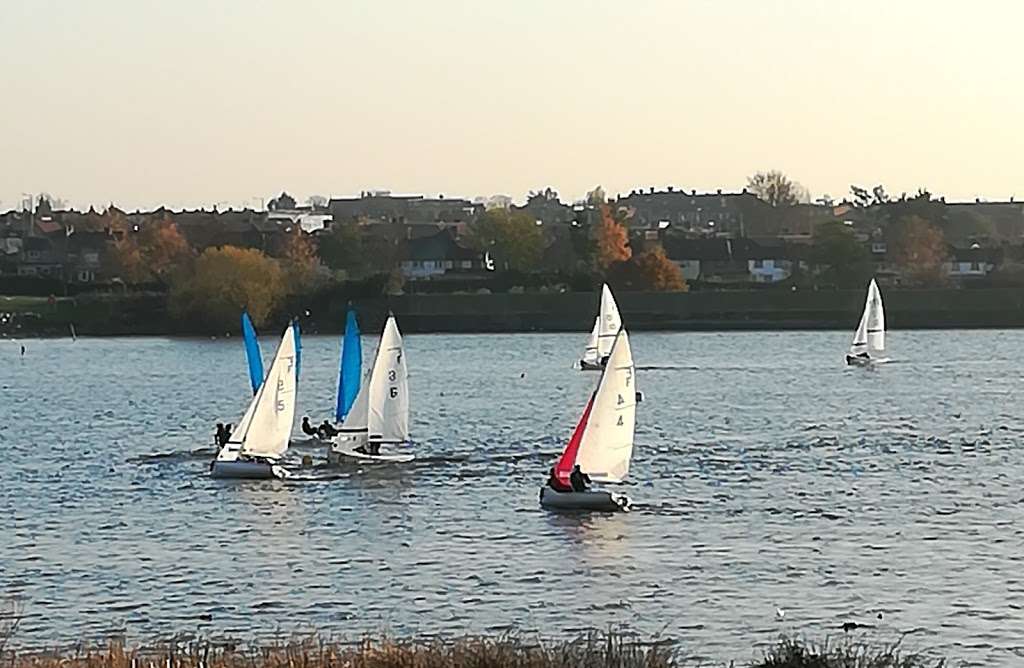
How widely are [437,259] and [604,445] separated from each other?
416 feet

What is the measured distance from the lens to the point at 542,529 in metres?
36.1

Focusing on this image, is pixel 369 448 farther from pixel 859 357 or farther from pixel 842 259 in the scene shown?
pixel 842 259

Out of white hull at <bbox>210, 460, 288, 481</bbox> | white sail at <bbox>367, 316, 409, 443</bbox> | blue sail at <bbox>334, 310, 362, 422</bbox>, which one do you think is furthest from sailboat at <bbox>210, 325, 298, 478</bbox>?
blue sail at <bbox>334, 310, 362, 422</bbox>

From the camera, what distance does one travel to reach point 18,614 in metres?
28.0

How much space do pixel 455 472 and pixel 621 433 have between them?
26.6 ft

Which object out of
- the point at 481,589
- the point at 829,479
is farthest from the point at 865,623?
the point at 829,479

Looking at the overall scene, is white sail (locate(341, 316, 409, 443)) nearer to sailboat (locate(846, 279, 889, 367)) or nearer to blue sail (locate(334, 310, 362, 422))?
blue sail (locate(334, 310, 362, 422))

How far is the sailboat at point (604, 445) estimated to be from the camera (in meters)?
37.9

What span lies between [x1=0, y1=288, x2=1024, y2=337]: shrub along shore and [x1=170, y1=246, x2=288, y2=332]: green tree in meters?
0.40

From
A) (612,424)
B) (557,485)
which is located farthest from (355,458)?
(557,485)

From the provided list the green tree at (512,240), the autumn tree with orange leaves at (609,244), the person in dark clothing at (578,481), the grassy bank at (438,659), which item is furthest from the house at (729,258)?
the grassy bank at (438,659)

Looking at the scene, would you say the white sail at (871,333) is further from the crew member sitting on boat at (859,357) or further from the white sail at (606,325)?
the white sail at (606,325)

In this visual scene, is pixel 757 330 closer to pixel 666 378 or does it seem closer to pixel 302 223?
pixel 666 378

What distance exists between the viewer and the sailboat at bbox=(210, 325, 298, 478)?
45.1m
